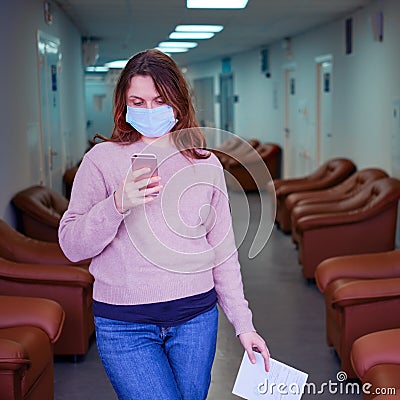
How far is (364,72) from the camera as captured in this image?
25.1 ft

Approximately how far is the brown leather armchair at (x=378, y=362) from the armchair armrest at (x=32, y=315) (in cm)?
136

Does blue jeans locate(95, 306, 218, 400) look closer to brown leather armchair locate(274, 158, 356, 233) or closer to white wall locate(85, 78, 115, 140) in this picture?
brown leather armchair locate(274, 158, 356, 233)

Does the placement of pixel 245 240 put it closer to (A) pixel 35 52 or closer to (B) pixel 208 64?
(A) pixel 35 52

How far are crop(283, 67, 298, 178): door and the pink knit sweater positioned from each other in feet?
31.1

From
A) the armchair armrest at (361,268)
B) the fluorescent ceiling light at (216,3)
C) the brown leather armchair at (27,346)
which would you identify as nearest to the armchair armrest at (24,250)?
the brown leather armchair at (27,346)

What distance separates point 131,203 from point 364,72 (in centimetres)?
642

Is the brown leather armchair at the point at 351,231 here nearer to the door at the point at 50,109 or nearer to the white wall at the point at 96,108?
the door at the point at 50,109

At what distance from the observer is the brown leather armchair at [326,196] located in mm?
6453

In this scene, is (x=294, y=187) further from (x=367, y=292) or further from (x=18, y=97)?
(x=367, y=292)


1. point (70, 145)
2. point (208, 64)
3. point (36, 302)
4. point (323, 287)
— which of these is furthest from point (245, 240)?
point (208, 64)

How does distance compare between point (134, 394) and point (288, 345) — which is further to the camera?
point (288, 345)

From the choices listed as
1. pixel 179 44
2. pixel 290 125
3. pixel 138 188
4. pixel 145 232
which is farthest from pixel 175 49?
Answer: pixel 138 188

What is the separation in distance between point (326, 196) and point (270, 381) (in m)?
5.31

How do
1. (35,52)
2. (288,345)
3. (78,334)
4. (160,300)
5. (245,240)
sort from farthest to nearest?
(35,52) → (288,345) → (78,334) → (245,240) → (160,300)
